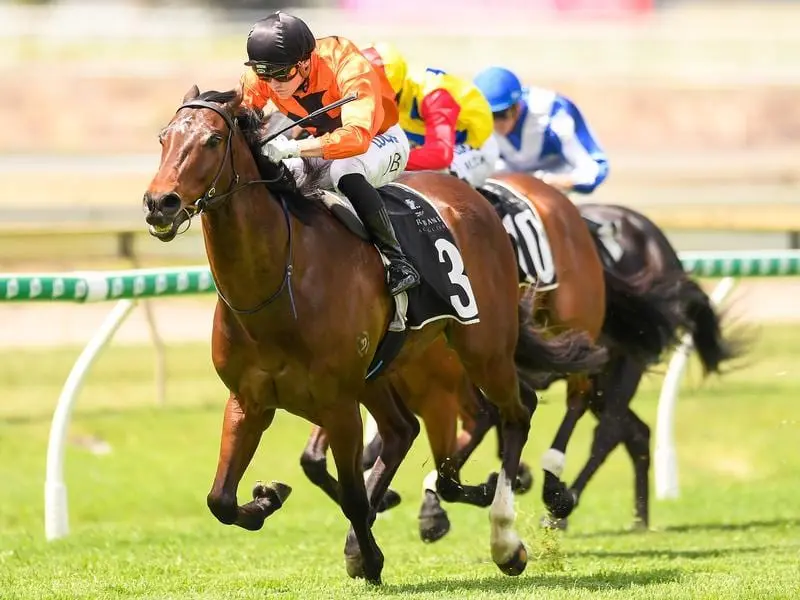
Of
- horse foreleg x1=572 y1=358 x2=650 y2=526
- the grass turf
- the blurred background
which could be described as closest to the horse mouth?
the grass turf

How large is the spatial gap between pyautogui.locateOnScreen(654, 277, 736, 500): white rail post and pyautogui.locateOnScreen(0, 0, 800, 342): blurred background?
4.88 meters

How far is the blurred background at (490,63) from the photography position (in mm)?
19234

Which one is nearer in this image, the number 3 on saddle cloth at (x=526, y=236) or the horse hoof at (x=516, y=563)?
the horse hoof at (x=516, y=563)

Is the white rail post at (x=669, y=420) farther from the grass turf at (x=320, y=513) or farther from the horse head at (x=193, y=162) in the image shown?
the horse head at (x=193, y=162)

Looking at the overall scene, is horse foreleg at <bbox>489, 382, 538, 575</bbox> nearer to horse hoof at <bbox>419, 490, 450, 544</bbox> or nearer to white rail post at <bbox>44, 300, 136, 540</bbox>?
horse hoof at <bbox>419, 490, 450, 544</bbox>

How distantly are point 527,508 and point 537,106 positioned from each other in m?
2.06

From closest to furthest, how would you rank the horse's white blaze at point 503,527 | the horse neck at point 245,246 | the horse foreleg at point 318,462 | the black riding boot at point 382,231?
the horse neck at point 245,246
the black riding boot at point 382,231
the horse's white blaze at point 503,527
the horse foreleg at point 318,462

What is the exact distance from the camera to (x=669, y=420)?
26.5 ft

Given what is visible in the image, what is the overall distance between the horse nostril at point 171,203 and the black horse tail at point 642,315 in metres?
3.29

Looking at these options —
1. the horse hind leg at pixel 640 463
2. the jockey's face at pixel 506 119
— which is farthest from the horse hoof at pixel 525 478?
the jockey's face at pixel 506 119

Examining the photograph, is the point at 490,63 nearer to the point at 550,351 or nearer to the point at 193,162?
the point at 550,351

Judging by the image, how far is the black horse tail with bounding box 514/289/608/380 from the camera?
19.7 feet

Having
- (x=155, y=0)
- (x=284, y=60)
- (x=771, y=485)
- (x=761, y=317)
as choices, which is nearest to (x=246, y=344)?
(x=284, y=60)

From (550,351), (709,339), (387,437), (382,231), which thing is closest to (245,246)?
(382,231)
